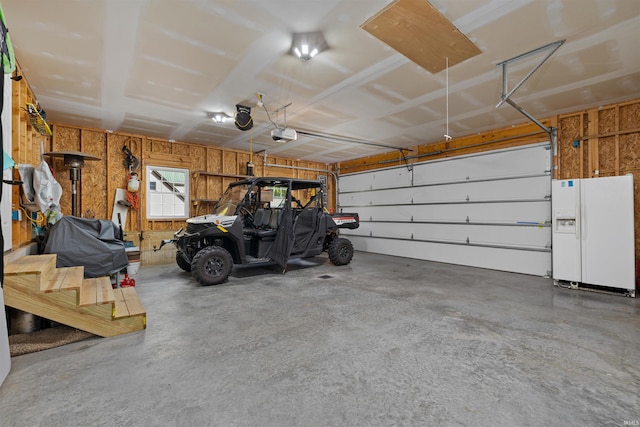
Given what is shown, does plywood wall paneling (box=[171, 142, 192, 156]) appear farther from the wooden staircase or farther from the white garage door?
the white garage door

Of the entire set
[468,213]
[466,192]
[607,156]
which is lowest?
[468,213]

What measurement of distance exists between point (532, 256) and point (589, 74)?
330cm

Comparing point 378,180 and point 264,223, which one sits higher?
point 378,180

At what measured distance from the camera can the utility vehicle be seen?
4699 millimetres

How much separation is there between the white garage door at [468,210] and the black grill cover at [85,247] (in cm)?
657

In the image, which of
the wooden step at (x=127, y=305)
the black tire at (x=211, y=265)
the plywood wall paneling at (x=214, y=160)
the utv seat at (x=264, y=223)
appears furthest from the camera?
the plywood wall paneling at (x=214, y=160)

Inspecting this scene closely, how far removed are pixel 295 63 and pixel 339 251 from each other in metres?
4.10

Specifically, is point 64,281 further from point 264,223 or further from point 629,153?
point 629,153

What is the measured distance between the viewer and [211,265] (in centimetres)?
464

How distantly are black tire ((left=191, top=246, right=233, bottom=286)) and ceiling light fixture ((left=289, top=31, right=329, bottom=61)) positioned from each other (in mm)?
3237

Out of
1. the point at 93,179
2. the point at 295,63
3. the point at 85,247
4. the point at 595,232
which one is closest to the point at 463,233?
the point at 595,232

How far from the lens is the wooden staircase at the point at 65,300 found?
2.33 metres

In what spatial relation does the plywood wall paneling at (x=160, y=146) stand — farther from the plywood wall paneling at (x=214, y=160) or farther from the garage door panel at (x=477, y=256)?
the garage door panel at (x=477, y=256)

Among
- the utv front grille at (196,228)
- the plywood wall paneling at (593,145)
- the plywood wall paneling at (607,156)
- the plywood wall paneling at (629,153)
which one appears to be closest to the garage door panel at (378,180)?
the plywood wall paneling at (593,145)
